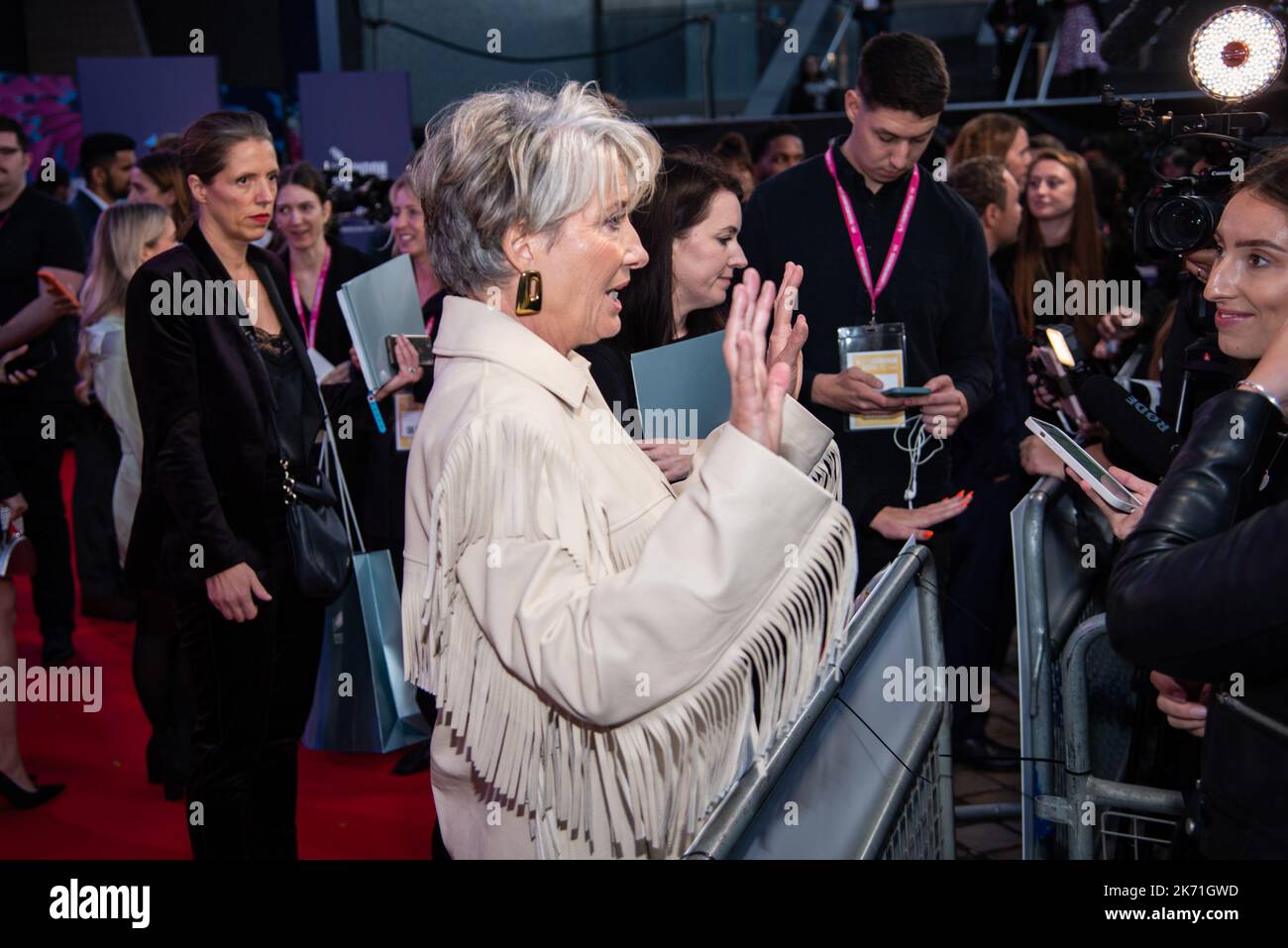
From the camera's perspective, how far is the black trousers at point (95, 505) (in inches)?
222

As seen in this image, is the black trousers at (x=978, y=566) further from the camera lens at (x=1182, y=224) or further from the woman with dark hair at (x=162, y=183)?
the woman with dark hair at (x=162, y=183)

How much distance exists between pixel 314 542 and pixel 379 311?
3.89 ft

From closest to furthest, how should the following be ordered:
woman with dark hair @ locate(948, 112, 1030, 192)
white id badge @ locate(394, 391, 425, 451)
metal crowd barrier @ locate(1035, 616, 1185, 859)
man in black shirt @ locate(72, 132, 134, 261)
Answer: metal crowd barrier @ locate(1035, 616, 1185, 859) < white id badge @ locate(394, 391, 425, 451) < woman with dark hair @ locate(948, 112, 1030, 192) < man in black shirt @ locate(72, 132, 134, 261)

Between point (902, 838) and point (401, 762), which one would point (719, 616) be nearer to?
point (902, 838)

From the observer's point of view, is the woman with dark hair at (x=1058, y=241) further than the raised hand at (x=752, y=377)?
Yes

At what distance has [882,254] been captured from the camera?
3.28m

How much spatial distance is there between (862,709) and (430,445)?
2.78 ft

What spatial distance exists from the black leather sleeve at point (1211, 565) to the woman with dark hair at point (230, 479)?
1915mm

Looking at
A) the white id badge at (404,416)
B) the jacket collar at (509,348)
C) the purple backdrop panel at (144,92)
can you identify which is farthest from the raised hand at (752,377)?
the purple backdrop panel at (144,92)

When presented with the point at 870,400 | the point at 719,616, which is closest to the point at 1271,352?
the point at 719,616

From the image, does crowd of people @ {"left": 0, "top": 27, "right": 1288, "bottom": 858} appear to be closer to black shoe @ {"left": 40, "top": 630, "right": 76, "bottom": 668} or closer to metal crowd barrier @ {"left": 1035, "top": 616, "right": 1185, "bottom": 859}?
black shoe @ {"left": 40, "top": 630, "right": 76, "bottom": 668}

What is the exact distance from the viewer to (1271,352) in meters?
1.48

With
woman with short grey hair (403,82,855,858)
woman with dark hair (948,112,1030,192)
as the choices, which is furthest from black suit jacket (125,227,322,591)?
woman with dark hair (948,112,1030,192)

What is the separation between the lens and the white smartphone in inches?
77.9
